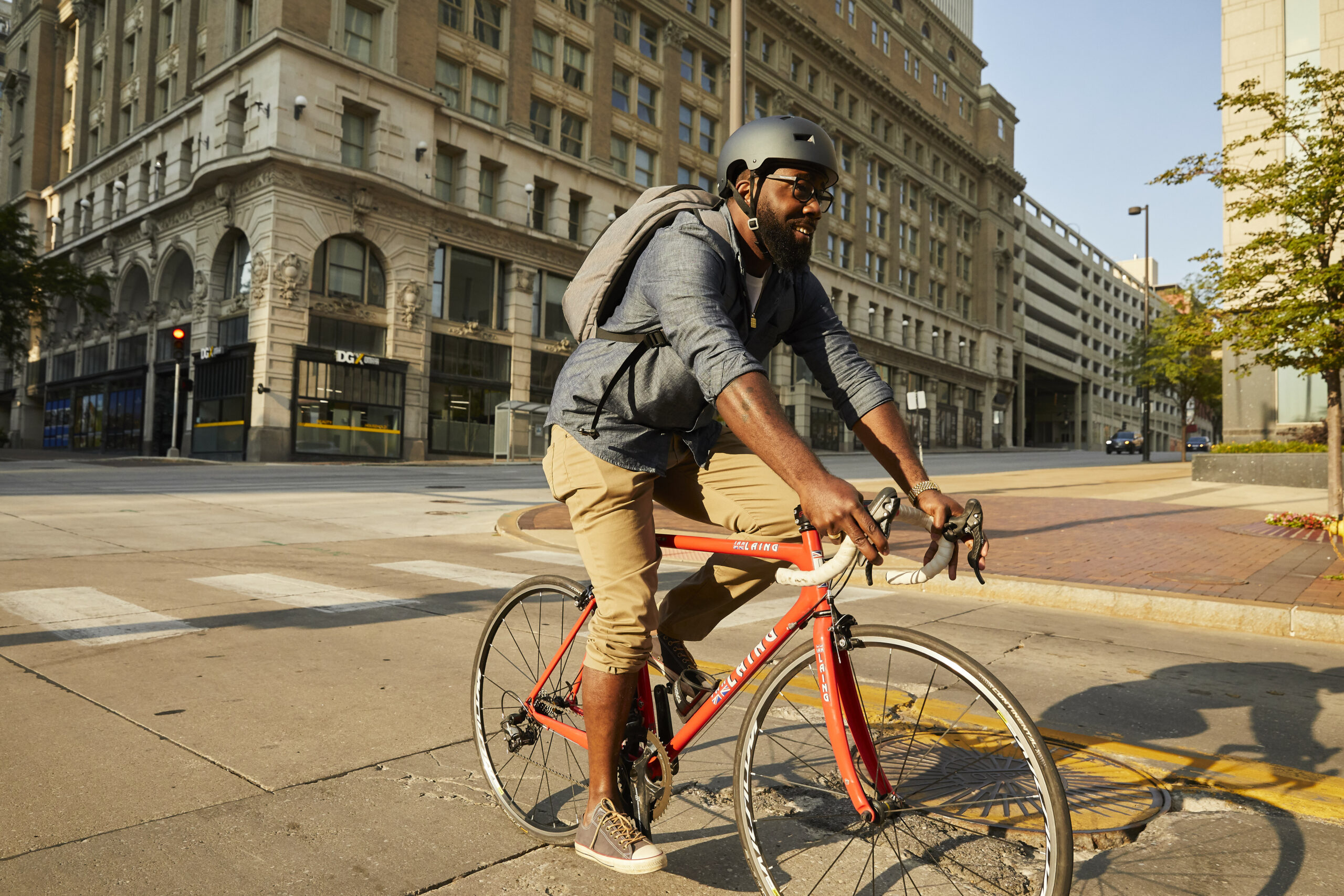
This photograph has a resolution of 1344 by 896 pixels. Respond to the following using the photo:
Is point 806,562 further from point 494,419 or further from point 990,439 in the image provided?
point 990,439

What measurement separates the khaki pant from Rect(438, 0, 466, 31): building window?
1448 inches

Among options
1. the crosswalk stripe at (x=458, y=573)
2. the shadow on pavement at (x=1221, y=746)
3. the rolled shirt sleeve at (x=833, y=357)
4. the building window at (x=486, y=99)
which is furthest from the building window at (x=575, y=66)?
the rolled shirt sleeve at (x=833, y=357)

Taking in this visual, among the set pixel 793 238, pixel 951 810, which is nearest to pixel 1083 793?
pixel 951 810

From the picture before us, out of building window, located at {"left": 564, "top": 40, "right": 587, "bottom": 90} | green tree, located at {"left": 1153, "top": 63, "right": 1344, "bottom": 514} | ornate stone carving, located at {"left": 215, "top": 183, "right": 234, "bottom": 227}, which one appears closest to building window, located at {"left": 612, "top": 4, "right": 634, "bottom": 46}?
building window, located at {"left": 564, "top": 40, "right": 587, "bottom": 90}

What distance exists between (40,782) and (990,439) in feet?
250

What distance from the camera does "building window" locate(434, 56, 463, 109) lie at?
112ft

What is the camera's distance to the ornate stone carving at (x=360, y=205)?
30.8 meters

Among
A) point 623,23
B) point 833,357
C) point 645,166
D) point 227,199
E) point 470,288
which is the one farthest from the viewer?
point 645,166

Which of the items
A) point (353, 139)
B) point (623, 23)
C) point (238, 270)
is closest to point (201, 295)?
point (238, 270)

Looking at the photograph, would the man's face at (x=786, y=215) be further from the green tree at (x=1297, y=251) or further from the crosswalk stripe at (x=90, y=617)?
the green tree at (x=1297, y=251)

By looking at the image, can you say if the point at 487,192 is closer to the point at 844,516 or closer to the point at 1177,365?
the point at 1177,365

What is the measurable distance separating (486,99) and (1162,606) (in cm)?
3495

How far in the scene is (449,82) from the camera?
114 ft

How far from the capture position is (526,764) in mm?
2973
